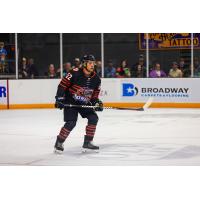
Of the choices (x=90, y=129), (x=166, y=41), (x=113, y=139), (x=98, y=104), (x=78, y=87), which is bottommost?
(x=113, y=139)

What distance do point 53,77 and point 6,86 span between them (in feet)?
4.33

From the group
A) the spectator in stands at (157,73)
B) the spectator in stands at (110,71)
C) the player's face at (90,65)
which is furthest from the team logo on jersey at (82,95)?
the spectator in stands at (110,71)

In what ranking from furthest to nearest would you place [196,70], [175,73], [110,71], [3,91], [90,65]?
[110,71], [196,70], [175,73], [3,91], [90,65]

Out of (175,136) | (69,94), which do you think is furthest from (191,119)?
(69,94)

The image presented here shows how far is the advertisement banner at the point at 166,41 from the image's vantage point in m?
16.7

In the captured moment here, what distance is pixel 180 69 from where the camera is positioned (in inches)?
604

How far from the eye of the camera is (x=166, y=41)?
56.2ft

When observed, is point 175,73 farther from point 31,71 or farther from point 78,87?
point 78,87

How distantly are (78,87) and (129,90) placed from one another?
779cm

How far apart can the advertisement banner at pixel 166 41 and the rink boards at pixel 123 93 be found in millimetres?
2112

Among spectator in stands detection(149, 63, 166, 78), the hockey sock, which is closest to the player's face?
the hockey sock

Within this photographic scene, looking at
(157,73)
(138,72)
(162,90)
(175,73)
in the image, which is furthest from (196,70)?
(138,72)

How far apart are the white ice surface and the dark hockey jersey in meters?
0.72

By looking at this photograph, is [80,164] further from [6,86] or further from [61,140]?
[6,86]
